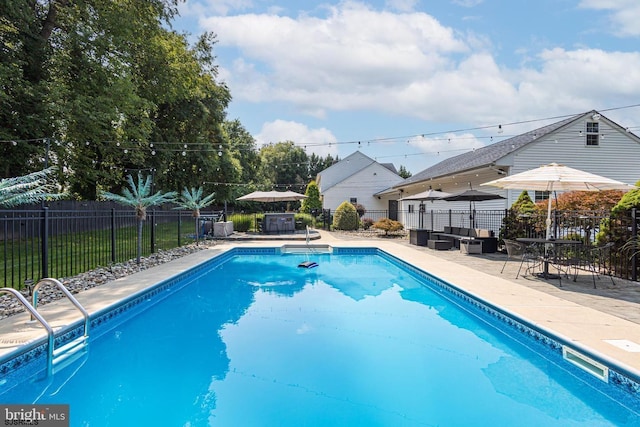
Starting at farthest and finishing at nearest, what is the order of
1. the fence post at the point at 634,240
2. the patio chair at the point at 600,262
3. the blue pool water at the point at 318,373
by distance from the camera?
1. the patio chair at the point at 600,262
2. the fence post at the point at 634,240
3. the blue pool water at the point at 318,373

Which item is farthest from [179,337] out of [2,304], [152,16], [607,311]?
[152,16]

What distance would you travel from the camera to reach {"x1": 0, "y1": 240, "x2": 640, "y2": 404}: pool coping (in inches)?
139

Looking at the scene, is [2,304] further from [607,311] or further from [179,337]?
[607,311]

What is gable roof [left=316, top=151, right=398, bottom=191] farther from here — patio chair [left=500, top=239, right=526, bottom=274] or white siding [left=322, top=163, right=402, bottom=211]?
patio chair [left=500, top=239, right=526, bottom=274]

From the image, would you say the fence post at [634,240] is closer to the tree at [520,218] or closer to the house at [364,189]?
the tree at [520,218]

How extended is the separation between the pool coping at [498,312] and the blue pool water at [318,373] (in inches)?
9.7

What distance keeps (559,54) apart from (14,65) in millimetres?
16255

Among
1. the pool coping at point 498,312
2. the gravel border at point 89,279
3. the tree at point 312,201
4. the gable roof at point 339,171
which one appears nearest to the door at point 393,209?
the tree at point 312,201

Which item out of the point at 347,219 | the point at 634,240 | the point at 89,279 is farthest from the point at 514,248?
the point at 347,219

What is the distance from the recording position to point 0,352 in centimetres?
345

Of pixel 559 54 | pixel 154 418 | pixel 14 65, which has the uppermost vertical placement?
pixel 559 54

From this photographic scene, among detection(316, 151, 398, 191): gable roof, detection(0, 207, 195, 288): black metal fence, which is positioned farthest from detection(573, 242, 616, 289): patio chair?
detection(316, 151, 398, 191): gable roof

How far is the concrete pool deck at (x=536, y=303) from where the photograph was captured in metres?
3.79

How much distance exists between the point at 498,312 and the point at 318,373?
2758 millimetres
